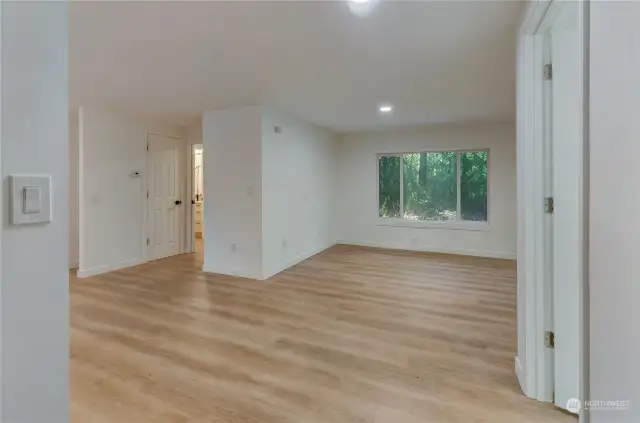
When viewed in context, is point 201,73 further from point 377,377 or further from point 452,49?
point 377,377

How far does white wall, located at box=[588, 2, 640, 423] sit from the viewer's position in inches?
28.6

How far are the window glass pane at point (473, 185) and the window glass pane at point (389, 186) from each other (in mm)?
1129

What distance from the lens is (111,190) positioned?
15.4ft

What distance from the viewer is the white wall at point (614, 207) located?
726 mm

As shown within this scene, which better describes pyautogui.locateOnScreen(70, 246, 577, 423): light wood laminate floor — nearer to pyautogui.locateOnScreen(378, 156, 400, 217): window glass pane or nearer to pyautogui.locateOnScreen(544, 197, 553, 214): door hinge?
pyautogui.locateOnScreen(544, 197, 553, 214): door hinge

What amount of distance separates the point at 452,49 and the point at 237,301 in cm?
295

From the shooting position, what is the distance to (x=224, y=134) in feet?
14.4

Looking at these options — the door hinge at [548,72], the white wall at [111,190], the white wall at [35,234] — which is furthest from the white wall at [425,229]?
the white wall at [35,234]

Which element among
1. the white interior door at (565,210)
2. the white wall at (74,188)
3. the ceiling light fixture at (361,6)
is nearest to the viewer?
the white interior door at (565,210)

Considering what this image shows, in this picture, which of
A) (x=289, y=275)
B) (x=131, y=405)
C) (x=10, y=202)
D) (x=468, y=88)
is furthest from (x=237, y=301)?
(x=468, y=88)

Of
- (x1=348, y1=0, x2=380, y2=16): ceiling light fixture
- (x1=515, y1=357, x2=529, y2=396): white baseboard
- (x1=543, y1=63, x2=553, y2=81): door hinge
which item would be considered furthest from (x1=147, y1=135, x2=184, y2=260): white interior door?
(x1=543, y1=63, x2=553, y2=81): door hinge

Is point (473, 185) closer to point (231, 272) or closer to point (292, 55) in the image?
point (231, 272)

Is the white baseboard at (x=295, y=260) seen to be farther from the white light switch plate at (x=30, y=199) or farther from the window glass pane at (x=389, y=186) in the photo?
the white light switch plate at (x=30, y=199)

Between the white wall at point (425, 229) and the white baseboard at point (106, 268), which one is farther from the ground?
the white wall at point (425, 229)
